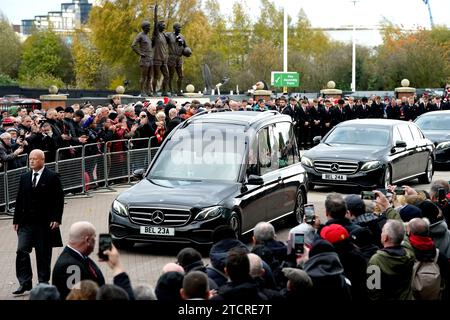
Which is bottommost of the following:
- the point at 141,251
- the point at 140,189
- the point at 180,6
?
the point at 141,251

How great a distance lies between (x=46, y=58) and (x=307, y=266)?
10109 cm

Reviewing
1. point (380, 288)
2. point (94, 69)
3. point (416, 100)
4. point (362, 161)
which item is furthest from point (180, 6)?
point (380, 288)

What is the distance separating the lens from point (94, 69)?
3762 inches

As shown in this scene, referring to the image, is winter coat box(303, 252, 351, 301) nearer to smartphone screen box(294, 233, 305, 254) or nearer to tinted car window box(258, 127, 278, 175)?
smartphone screen box(294, 233, 305, 254)

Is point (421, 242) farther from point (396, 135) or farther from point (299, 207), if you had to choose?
point (396, 135)

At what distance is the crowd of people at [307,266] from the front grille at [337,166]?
10.4 meters

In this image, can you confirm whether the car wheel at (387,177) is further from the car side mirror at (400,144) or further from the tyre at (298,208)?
the tyre at (298,208)

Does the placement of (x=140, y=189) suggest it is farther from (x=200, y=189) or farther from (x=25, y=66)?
(x=25, y=66)

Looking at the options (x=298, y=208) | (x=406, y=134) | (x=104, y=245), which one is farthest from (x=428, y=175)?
(x=104, y=245)

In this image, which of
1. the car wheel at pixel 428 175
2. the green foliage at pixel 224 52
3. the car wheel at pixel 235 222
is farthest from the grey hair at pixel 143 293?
the green foliage at pixel 224 52

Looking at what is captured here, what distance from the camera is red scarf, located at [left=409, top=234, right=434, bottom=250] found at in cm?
908

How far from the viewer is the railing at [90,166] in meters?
18.3

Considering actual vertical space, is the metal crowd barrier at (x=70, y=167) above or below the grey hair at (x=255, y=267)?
below
